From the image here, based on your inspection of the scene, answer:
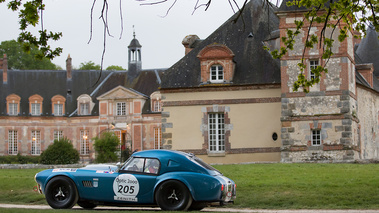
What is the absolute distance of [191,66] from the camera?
34812 millimetres

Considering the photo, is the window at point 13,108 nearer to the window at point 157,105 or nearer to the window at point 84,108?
the window at point 84,108

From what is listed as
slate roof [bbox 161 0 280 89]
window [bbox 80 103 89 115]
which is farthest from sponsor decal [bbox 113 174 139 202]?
window [bbox 80 103 89 115]

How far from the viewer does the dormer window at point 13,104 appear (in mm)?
70062

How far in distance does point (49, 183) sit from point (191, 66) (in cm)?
1996

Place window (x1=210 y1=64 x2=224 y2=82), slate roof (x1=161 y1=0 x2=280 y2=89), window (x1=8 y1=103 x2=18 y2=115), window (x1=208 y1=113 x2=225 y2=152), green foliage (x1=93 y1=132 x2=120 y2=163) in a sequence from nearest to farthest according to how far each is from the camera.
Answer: slate roof (x1=161 y1=0 x2=280 y2=89) → window (x1=208 y1=113 x2=225 y2=152) → window (x1=210 y1=64 x2=224 y2=82) → green foliage (x1=93 y1=132 x2=120 y2=163) → window (x1=8 y1=103 x2=18 y2=115)

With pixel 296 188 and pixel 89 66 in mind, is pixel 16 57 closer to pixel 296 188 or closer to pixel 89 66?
pixel 89 66

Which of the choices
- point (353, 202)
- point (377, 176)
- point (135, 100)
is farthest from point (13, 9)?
point (135, 100)

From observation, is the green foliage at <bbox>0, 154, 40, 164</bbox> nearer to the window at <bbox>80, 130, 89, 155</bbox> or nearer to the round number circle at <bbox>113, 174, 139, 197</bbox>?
the window at <bbox>80, 130, 89, 155</bbox>

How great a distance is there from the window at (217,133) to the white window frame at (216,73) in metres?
1.73

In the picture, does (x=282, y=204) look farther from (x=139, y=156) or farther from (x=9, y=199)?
(x=9, y=199)

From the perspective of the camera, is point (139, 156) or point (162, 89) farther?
point (162, 89)

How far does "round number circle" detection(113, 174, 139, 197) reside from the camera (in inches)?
594

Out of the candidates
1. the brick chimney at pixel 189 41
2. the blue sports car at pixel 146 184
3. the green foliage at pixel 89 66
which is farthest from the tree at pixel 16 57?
the blue sports car at pixel 146 184

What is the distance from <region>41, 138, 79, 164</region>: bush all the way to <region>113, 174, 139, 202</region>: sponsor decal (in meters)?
36.4
